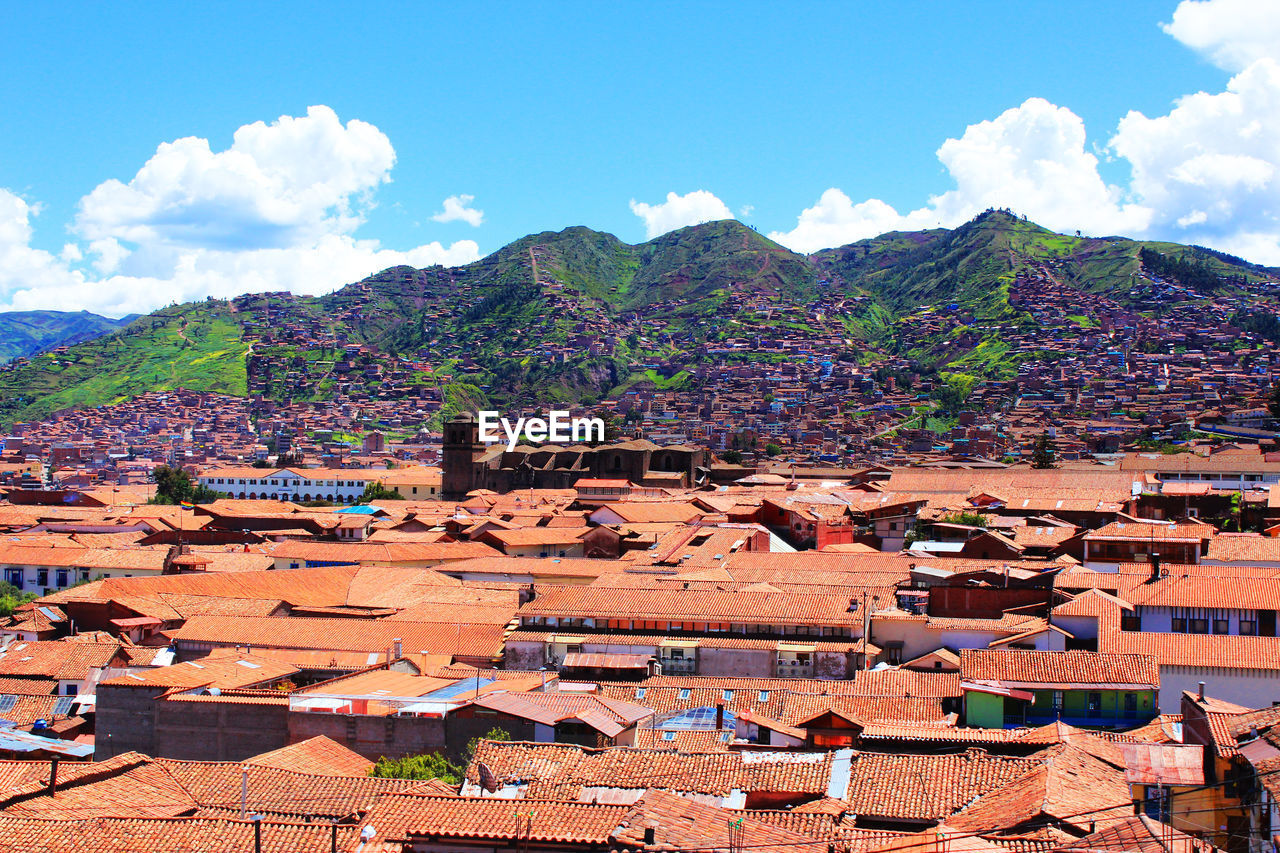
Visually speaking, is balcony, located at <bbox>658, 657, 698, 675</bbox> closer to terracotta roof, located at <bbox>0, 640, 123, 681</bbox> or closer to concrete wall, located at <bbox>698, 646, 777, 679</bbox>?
concrete wall, located at <bbox>698, 646, 777, 679</bbox>

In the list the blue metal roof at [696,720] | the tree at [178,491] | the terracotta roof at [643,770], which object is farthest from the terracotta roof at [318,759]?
the tree at [178,491]

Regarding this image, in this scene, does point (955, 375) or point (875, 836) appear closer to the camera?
point (875, 836)

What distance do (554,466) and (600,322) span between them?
278ft

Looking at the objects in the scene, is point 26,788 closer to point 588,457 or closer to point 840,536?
point 840,536

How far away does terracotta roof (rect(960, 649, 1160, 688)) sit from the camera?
16016 mm

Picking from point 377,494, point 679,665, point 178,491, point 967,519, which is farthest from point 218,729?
point 178,491

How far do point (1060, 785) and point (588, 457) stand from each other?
58.1m

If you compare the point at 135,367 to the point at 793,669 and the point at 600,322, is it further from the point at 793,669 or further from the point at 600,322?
the point at 793,669

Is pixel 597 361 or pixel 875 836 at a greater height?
pixel 597 361

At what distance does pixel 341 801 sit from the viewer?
1352cm

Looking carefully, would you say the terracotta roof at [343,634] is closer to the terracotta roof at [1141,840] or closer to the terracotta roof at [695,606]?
the terracotta roof at [695,606]

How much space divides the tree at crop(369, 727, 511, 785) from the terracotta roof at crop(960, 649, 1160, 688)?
649 centimetres

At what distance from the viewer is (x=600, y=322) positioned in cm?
15275

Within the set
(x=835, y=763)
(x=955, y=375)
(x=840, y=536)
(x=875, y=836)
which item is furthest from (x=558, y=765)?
(x=955, y=375)
